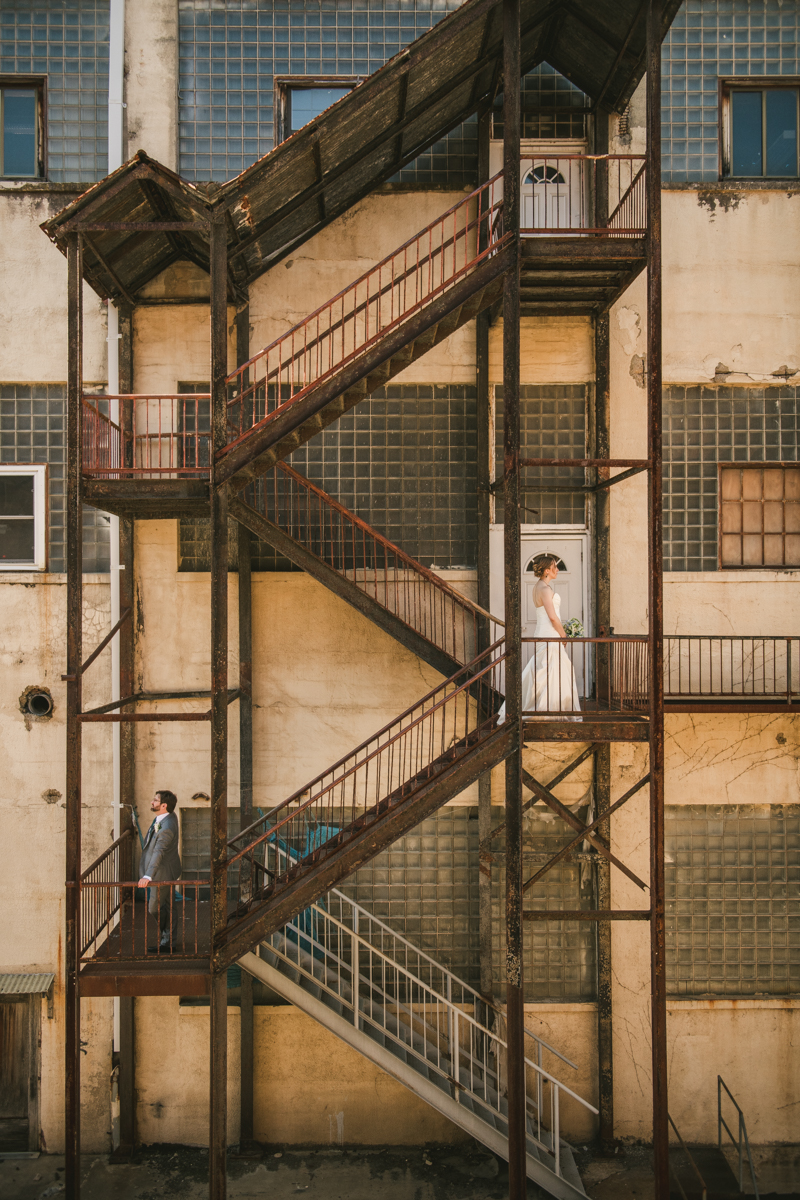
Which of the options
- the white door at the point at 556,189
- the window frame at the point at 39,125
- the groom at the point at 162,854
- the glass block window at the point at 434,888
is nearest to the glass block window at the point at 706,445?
the white door at the point at 556,189

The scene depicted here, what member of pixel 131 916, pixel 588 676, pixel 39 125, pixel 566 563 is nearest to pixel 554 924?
pixel 588 676

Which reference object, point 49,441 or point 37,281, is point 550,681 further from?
point 37,281

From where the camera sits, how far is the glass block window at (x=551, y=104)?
873 centimetres

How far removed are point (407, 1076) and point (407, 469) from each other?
6317 mm

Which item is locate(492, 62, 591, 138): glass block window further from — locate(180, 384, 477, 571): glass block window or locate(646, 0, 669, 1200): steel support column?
locate(180, 384, 477, 571): glass block window

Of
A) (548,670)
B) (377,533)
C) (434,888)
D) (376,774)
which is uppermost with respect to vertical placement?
(377,533)

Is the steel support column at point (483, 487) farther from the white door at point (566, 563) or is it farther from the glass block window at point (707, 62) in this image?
the glass block window at point (707, 62)

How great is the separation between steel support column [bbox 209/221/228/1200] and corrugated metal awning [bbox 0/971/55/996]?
9.95 feet

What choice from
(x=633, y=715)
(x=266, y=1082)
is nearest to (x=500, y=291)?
(x=633, y=715)

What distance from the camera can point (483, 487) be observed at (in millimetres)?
8617

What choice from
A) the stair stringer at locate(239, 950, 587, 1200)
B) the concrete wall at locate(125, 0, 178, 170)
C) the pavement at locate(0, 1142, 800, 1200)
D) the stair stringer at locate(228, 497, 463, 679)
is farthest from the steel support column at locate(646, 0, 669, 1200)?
the concrete wall at locate(125, 0, 178, 170)

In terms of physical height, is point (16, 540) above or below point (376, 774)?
above

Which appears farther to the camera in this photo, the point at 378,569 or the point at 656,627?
the point at 378,569

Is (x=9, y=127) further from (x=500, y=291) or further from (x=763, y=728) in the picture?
(x=763, y=728)
